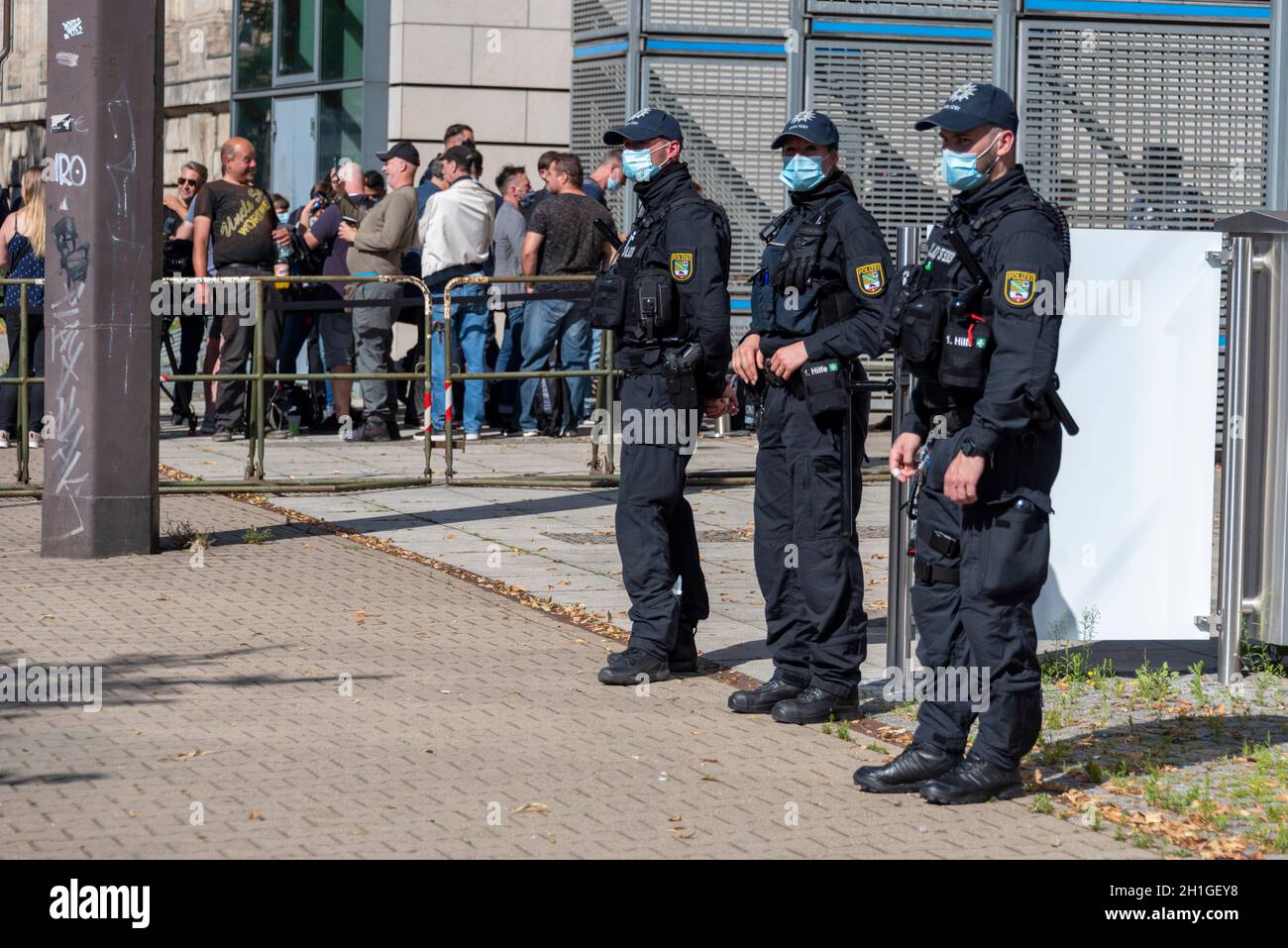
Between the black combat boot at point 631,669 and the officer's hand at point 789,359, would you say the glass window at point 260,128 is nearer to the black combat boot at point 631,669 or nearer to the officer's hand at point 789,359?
the black combat boot at point 631,669

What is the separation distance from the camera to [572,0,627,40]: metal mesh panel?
55.9 ft

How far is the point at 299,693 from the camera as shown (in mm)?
7516

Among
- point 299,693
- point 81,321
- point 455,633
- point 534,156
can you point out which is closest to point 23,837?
point 299,693

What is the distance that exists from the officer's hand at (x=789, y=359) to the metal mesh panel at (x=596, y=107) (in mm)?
10128

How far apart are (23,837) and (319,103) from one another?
1722cm

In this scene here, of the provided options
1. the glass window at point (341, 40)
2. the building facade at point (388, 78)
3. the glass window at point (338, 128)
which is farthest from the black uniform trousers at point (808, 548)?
the glass window at point (341, 40)

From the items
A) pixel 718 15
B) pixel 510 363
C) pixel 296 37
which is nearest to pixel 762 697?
pixel 510 363

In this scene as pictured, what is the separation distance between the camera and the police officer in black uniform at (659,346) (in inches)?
301

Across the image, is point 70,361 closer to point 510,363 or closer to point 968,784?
point 510,363

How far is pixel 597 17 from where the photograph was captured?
17531mm

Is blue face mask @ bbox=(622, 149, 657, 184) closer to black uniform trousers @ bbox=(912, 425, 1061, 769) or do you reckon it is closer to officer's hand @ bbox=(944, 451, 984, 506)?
black uniform trousers @ bbox=(912, 425, 1061, 769)

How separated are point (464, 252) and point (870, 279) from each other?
885cm

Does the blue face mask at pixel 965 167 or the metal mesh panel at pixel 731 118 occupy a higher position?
the metal mesh panel at pixel 731 118

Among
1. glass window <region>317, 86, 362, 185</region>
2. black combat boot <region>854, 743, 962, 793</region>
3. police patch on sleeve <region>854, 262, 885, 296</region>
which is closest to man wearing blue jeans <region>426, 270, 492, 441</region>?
glass window <region>317, 86, 362, 185</region>
